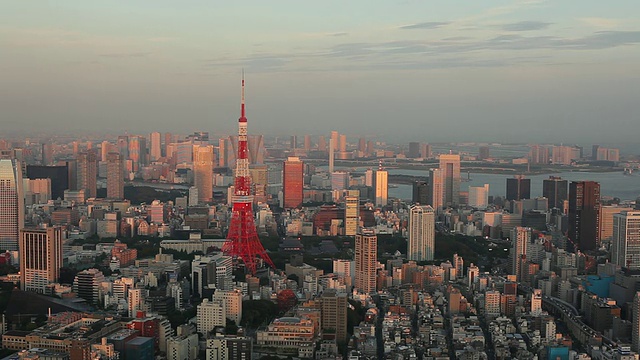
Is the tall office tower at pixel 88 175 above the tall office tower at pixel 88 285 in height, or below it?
above

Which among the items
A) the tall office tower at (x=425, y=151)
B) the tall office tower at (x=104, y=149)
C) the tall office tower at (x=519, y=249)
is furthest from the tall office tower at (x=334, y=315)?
the tall office tower at (x=425, y=151)

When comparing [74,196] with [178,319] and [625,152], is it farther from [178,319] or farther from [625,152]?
[625,152]

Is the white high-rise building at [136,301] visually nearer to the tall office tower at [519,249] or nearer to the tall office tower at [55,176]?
the tall office tower at [519,249]

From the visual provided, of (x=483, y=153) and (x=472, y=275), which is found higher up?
(x=483, y=153)

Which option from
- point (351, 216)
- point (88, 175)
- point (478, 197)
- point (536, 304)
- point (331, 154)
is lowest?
point (536, 304)

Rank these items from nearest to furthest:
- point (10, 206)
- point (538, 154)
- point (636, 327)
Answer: point (636, 327), point (10, 206), point (538, 154)

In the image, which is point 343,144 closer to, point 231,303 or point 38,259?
point 38,259

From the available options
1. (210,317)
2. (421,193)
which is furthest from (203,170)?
(210,317)
